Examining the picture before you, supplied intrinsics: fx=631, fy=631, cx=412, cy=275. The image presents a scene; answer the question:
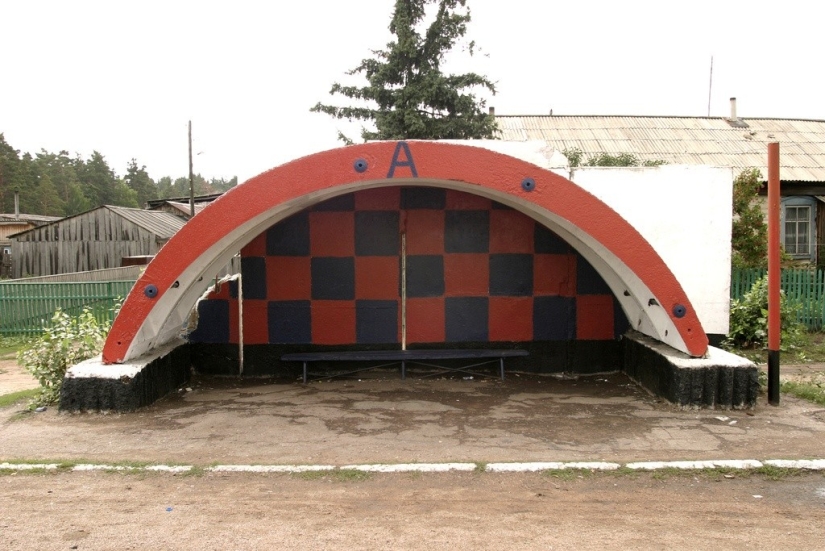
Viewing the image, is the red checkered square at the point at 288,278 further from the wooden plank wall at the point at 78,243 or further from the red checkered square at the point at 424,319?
the wooden plank wall at the point at 78,243

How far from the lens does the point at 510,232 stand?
8.16 meters

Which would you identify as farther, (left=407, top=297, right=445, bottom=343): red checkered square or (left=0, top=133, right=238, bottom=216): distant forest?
(left=0, top=133, right=238, bottom=216): distant forest

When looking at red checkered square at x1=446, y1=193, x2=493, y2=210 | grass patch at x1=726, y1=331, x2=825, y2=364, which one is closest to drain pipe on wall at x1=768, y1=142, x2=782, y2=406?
grass patch at x1=726, y1=331, x2=825, y2=364

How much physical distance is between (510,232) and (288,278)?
2936 mm

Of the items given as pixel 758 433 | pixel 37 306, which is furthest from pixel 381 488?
pixel 37 306

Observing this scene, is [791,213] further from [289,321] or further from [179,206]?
[179,206]

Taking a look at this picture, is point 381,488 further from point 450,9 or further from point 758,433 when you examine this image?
point 450,9

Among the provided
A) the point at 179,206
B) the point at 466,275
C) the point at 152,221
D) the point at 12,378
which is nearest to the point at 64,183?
the point at 179,206

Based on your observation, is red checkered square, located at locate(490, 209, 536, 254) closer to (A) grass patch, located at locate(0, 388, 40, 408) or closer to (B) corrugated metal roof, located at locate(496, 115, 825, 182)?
(A) grass patch, located at locate(0, 388, 40, 408)

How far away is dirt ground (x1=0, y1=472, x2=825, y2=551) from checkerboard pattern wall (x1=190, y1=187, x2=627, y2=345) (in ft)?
11.6

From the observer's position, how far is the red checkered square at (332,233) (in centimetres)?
812

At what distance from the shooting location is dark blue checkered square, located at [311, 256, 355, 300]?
818cm

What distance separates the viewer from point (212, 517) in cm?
409

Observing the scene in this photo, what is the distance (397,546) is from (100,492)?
2298 mm
